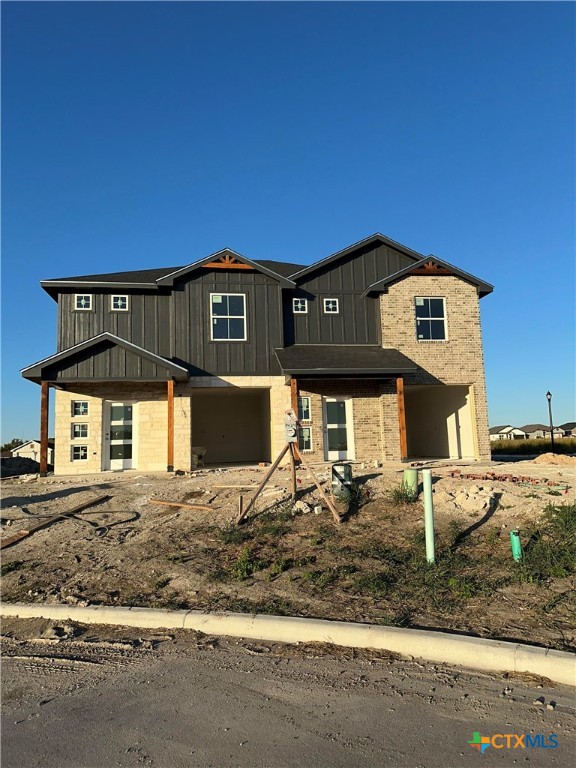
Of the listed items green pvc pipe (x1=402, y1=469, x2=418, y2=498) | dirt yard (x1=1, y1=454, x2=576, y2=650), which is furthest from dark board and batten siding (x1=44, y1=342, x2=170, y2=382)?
green pvc pipe (x1=402, y1=469, x2=418, y2=498)

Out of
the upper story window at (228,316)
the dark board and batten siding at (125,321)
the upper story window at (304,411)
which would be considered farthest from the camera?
the upper story window at (228,316)

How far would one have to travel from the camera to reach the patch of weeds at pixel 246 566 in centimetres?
742

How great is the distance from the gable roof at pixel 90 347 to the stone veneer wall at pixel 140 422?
1.18 metres

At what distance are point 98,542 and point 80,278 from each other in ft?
40.9

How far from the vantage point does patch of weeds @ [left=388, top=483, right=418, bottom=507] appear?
9.88 meters

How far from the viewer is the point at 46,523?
32.8 feet

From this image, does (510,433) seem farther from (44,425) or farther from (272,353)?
(44,425)

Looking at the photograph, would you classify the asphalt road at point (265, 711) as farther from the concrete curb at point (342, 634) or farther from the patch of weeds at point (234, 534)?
the patch of weeds at point (234, 534)

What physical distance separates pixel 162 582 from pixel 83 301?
13.8 m

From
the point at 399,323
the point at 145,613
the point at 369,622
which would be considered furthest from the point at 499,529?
the point at 399,323

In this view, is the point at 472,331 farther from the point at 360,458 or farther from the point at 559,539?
the point at 559,539

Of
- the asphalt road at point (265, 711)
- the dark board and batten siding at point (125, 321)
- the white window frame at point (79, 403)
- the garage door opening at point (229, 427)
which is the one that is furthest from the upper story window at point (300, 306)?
the asphalt road at point (265, 711)

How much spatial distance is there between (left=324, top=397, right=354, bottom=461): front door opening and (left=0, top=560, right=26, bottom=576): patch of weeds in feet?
39.7

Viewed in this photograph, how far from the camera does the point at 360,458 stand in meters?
19.3
